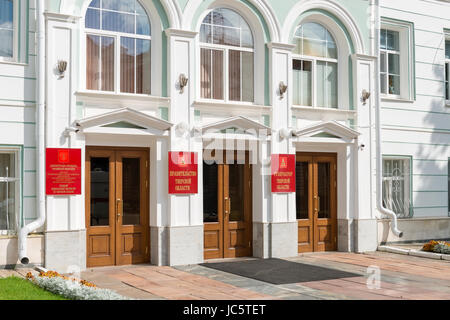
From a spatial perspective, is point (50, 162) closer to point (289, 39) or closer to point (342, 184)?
point (289, 39)

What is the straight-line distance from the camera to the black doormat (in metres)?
10.7

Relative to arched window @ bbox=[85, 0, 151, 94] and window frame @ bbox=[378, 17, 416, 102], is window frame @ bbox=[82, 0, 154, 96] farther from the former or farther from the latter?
window frame @ bbox=[378, 17, 416, 102]

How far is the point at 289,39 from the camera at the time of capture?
13.7 meters

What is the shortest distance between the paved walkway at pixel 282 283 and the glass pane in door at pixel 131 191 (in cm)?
101

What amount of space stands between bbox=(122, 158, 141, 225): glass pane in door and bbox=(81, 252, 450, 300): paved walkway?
3.31ft

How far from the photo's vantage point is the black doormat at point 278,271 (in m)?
10.7

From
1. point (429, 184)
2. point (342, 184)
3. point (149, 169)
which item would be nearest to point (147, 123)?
point (149, 169)

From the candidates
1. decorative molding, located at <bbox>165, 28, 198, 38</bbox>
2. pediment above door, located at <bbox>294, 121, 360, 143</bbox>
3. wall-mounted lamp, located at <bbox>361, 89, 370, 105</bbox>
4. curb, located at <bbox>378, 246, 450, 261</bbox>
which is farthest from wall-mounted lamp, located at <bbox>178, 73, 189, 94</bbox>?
curb, located at <bbox>378, 246, 450, 261</bbox>

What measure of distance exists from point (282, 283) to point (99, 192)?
4.03 meters

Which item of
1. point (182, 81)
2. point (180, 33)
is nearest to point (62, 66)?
point (182, 81)

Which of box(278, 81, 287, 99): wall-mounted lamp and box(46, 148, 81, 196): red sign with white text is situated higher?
box(278, 81, 287, 99): wall-mounted lamp

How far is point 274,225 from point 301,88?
10.9 feet

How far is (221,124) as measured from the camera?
12570 millimetres

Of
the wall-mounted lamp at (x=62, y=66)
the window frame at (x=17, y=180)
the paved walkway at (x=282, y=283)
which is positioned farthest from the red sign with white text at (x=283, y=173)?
the window frame at (x=17, y=180)
